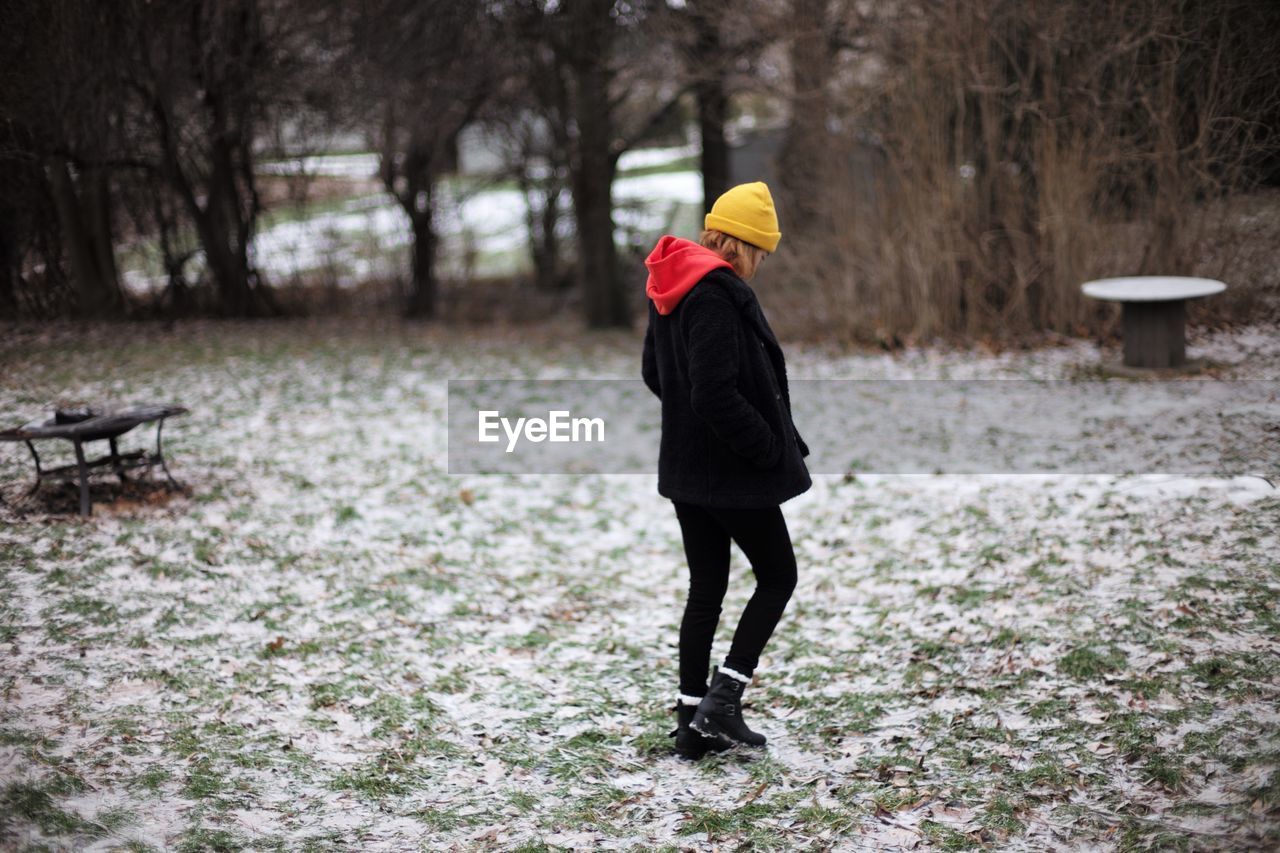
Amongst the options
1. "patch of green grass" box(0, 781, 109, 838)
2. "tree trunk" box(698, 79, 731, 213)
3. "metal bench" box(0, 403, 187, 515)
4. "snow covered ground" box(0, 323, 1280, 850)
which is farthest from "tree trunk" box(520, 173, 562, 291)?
"patch of green grass" box(0, 781, 109, 838)

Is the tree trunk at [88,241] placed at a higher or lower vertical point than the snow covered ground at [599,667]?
higher

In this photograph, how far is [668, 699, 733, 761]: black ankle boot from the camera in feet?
13.5

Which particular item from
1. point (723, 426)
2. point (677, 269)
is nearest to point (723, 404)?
point (723, 426)

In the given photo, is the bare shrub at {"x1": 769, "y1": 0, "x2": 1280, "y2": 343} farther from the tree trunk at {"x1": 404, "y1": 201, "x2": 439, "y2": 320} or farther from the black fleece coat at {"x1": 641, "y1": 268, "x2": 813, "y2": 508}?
the black fleece coat at {"x1": 641, "y1": 268, "x2": 813, "y2": 508}

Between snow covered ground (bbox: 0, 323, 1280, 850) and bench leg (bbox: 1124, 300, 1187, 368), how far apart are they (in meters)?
3.20

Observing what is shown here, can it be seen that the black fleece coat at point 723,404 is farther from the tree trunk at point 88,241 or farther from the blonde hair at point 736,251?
the tree trunk at point 88,241

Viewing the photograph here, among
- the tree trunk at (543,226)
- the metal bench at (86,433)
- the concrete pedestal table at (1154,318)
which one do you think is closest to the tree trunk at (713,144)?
the tree trunk at (543,226)

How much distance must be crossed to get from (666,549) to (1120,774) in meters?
3.59

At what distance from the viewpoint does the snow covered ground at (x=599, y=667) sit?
364 cm

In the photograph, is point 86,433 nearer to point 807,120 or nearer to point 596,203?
point 807,120

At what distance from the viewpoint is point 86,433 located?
253 inches

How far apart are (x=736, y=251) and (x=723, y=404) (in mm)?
570

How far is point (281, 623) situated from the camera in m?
5.48

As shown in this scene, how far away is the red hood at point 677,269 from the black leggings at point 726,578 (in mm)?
695
